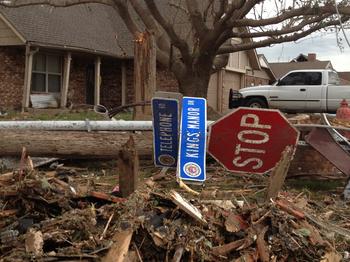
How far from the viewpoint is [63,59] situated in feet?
70.8

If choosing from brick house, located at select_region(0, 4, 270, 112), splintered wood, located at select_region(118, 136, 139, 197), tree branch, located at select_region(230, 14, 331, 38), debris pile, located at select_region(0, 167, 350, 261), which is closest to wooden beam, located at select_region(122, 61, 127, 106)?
brick house, located at select_region(0, 4, 270, 112)

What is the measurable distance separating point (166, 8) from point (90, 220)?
2186cm

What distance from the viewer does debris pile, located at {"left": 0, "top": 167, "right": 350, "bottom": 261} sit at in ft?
11.8

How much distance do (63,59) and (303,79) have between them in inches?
370

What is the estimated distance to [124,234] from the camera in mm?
3570

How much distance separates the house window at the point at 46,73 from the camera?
20.7 meters

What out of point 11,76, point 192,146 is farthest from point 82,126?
point 11,76

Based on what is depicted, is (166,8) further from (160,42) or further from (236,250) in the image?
(236,250)

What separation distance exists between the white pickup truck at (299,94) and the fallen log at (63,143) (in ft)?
46.9

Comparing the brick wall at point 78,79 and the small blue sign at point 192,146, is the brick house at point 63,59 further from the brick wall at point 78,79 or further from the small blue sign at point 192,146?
the small blue sign at point 192,146

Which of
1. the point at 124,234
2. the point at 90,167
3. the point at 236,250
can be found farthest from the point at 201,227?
the point at 90,167

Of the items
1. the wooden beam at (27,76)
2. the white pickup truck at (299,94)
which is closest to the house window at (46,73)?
the wooden beam at (27,76)

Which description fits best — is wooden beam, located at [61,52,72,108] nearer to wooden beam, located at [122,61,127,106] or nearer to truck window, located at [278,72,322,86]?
wooden beam, located at [122,61,127,106]

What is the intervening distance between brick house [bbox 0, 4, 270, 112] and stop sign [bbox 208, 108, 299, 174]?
13.9 m
